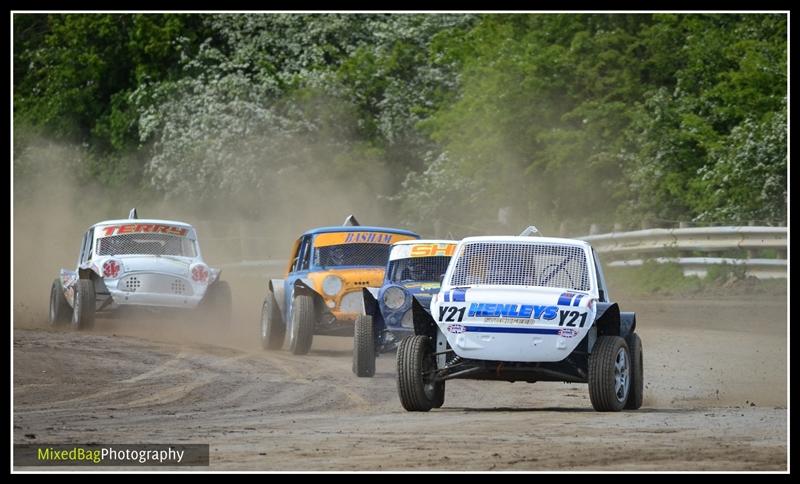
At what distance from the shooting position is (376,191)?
164ft

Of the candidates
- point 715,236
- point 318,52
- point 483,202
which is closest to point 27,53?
point 318,52

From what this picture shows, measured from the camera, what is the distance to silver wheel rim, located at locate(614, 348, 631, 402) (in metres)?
14.7

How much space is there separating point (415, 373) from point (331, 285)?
6.74m

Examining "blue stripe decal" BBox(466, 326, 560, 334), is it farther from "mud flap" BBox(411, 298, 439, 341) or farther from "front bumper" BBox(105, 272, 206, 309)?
"front bumper" BBox(105, 272, 206, 309)

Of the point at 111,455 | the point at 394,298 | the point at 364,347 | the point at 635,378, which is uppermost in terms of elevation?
the point at 394,298

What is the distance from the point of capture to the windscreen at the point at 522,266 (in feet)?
50.5

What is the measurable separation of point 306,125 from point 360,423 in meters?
37.2

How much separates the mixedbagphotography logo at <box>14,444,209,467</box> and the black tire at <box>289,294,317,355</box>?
349 inches

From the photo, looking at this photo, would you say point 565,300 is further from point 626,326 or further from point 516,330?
point 626,326

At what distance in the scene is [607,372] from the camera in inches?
569

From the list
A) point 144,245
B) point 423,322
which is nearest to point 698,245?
point 144,245

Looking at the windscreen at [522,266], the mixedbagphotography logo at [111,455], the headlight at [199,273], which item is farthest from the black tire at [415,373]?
the headlight at [199,273]

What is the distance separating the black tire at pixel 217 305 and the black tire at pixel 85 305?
1640mm

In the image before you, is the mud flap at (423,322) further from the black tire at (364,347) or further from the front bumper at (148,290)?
the front bumper at (148,290)
